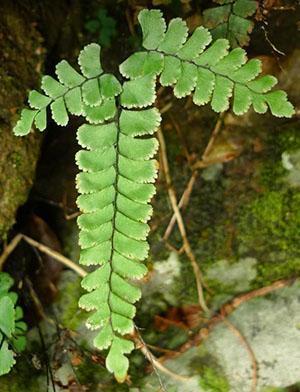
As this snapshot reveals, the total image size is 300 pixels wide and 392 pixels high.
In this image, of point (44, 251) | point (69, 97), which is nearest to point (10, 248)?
point (44, 251)

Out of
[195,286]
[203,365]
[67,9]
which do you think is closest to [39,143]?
[67,9]

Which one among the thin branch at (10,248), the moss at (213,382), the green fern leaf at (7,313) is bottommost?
the moss at (213,382)

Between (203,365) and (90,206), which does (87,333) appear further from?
(90,206)

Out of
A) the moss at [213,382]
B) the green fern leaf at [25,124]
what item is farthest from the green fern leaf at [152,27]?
the moss at [213,382]

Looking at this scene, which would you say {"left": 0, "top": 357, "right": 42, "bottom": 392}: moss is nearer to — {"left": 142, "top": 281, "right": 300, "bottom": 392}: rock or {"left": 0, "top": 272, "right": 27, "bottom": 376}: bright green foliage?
{"left": 0, "top": 272, "right": 27, "bottom": 376}: bright green foliage

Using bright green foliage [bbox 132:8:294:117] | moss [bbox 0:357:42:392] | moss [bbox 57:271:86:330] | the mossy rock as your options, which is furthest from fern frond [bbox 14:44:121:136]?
moss [bbox 0:357:42:392]

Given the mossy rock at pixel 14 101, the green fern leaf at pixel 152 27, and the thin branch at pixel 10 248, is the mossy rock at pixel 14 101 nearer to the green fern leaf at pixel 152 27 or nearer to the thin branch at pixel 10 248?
the thin branch at pixel 10 248
